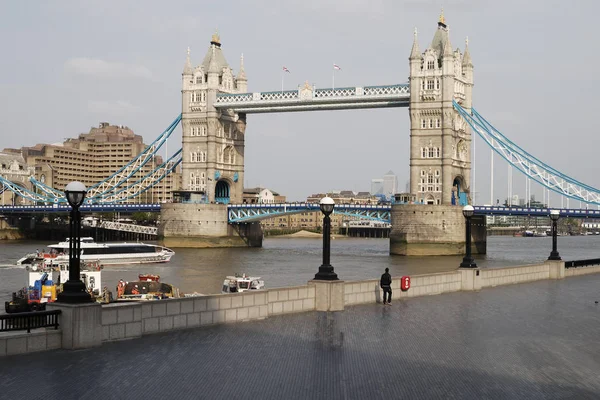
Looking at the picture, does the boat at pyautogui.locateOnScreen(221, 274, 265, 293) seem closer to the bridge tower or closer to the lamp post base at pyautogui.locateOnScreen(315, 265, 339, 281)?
the lamp post base at pyautogui.locateOnScreen(315, 265, 339, 281)

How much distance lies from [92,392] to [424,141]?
3038 inches

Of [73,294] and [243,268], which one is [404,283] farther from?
[243,268]

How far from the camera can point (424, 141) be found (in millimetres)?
88188

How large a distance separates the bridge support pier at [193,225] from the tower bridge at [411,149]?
11cm

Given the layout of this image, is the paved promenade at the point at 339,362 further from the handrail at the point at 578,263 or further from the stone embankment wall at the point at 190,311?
the handrail at the point at 578,263

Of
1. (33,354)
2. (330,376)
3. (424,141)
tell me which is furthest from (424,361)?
(424,141)

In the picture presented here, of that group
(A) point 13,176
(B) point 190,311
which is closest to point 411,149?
(B) point 190,311

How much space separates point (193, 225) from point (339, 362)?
8013 cm

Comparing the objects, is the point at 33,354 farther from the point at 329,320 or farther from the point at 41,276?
the point at 41,276

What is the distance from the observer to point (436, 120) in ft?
286

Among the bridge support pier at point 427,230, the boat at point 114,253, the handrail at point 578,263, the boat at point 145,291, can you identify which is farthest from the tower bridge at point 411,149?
the boat at point 145,291

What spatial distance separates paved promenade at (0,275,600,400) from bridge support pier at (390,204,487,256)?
59.1 meters

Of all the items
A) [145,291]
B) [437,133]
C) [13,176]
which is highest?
[437,133]

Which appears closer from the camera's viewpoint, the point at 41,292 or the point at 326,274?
A: the point at 326,274
